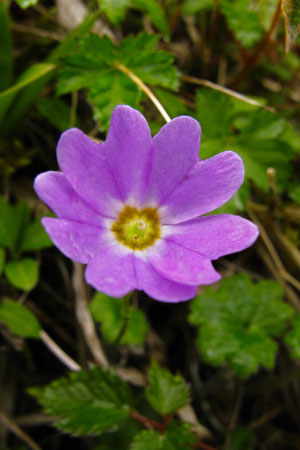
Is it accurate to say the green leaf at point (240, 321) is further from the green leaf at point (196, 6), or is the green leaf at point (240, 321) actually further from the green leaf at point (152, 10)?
the green leaf at point (196, 6)

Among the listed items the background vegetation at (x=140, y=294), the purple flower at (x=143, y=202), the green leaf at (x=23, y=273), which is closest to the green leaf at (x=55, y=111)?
the background vegetation at (x=140, y=294)

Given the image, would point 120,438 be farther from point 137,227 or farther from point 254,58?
point 254,58

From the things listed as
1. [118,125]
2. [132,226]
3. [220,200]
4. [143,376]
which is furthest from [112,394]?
[118,125]

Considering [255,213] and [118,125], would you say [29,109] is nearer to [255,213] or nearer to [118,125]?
[118,125]

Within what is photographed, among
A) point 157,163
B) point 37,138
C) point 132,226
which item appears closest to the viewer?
point 157,163

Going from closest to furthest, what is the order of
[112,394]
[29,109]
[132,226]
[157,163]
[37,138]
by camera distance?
[157,163], [132,226], [112,394], [29,109], [37,138]

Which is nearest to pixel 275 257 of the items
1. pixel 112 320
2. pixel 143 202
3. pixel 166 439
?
pixel 112 320

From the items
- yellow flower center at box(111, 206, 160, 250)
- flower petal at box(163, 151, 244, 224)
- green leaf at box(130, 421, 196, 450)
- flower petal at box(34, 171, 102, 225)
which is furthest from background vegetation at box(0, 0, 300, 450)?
flower petal at box(34, 171, 102, 225)
